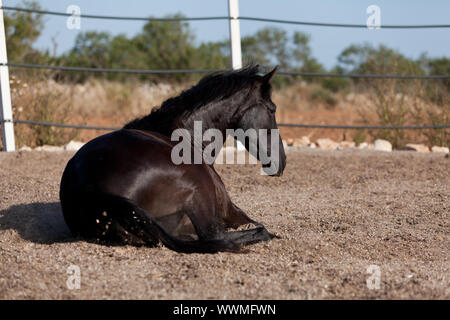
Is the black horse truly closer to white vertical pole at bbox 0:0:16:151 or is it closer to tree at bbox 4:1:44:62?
white vertical pole at bbox 0:0:16:151

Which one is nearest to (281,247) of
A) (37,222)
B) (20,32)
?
(37,222)

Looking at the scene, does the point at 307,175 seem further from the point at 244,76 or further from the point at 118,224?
the point at 118,224

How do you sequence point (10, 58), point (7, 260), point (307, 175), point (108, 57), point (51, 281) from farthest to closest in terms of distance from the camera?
point (108, 57) → point (10, 58) → point (307, 175) → point (7, 260) → point (51, 281)

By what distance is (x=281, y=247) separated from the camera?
3441 mm

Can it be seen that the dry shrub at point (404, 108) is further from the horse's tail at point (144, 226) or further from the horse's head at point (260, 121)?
the horse's tail at point (144, 226)

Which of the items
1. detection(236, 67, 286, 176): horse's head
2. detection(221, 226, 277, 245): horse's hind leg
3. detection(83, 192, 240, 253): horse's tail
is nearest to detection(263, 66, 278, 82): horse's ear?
detection(236, 67, 286, 176): horse's head

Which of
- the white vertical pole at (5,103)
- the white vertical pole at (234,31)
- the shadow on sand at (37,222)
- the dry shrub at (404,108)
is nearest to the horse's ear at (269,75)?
the shadow on sand at (37,222)

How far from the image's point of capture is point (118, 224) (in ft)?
10.7

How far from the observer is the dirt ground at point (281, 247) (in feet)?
8.46

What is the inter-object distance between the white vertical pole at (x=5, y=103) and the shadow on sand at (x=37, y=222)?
2638mm

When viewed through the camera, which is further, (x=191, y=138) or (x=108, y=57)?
(x=108, y=57)

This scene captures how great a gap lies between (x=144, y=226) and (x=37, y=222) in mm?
1266

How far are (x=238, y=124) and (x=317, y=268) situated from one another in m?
1.36

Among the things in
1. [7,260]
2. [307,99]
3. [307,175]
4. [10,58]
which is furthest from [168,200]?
[307,99]
